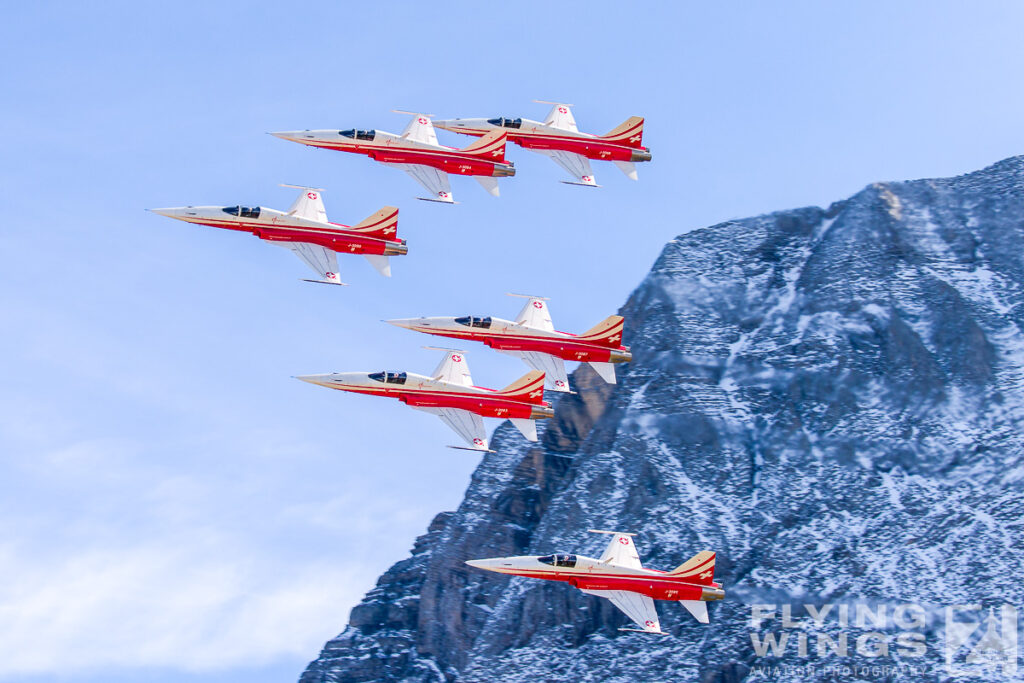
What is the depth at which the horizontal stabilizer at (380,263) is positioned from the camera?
144125mm

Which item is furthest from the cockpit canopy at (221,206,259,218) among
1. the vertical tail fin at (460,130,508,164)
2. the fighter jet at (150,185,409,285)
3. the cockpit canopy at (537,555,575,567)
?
the cockpit canopy at (537,555,575,567)

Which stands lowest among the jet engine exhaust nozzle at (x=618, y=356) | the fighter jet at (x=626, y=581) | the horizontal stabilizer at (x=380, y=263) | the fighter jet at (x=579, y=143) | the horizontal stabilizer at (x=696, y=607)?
the horizontal stabilizer at (x=696, y=607)

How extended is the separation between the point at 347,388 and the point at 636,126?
4267 centimetres

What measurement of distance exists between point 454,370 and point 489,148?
76.0 ft

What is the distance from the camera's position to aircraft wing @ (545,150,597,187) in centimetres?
15838

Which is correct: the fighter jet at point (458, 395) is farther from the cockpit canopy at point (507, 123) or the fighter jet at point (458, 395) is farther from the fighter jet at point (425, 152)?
the cockpit canopy at point (507, 123)

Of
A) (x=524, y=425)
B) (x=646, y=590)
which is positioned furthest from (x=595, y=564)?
(x=524, y=425)

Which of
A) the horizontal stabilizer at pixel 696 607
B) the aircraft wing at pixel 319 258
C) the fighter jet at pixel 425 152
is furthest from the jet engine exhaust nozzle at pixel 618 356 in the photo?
the aircraft wing at pixel 319 258

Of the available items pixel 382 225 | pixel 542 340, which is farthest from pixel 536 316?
pixel 382 225

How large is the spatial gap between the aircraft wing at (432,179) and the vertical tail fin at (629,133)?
64.0 ft

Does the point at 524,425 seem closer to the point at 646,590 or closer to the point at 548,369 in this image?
the point at 548,369

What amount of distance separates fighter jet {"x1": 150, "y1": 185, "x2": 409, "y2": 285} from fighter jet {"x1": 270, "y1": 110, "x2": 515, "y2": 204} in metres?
9.11

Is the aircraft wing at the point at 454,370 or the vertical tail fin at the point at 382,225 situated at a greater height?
the vertical tail fin at the point at 382,225

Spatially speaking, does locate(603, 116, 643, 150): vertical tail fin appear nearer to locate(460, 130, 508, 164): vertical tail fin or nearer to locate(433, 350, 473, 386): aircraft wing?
locate(460, 130, 508, 164): vertical tail fin
